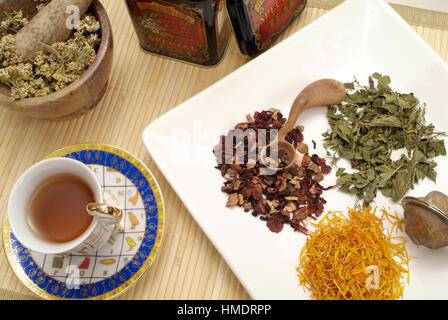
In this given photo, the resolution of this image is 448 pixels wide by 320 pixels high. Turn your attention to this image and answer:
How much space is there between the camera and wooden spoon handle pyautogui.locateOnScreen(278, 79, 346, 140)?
140 centimetres

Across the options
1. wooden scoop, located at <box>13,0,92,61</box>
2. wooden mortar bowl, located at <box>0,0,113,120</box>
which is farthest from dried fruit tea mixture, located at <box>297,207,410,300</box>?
wooden scoop, located at <box>13,0,92,61</box>

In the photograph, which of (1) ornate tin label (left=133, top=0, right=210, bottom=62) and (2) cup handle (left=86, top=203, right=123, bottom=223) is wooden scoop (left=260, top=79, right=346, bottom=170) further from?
(2) cup handle (left=86, top=203, right=123, bottom=223)

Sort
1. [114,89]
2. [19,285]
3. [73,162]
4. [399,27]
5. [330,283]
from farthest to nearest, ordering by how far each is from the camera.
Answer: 1. [114,89]
2. [399,27]
3. [19,285]
4. [330,283]
5. [73,162]

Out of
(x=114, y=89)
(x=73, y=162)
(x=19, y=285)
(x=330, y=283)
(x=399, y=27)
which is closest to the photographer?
(x=73, y=162)

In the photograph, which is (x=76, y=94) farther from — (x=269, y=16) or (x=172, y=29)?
(x=269, y=16)

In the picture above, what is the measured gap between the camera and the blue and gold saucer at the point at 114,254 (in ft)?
4.12

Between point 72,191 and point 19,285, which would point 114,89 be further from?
point 19,285

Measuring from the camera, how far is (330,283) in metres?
1.25

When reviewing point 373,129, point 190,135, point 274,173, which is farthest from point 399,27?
point 190,135

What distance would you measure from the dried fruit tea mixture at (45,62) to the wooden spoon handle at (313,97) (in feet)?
2.28

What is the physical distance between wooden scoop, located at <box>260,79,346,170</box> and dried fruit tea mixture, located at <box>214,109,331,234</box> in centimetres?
3

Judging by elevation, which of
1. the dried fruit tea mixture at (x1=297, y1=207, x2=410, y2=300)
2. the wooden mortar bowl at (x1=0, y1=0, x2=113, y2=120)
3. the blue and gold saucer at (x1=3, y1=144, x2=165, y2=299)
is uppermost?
the wooden mortar bowl at (x1=0, y1=0, x2=113, y2=120)

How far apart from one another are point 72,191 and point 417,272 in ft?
3.70

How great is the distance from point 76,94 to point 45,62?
17 centimetres
